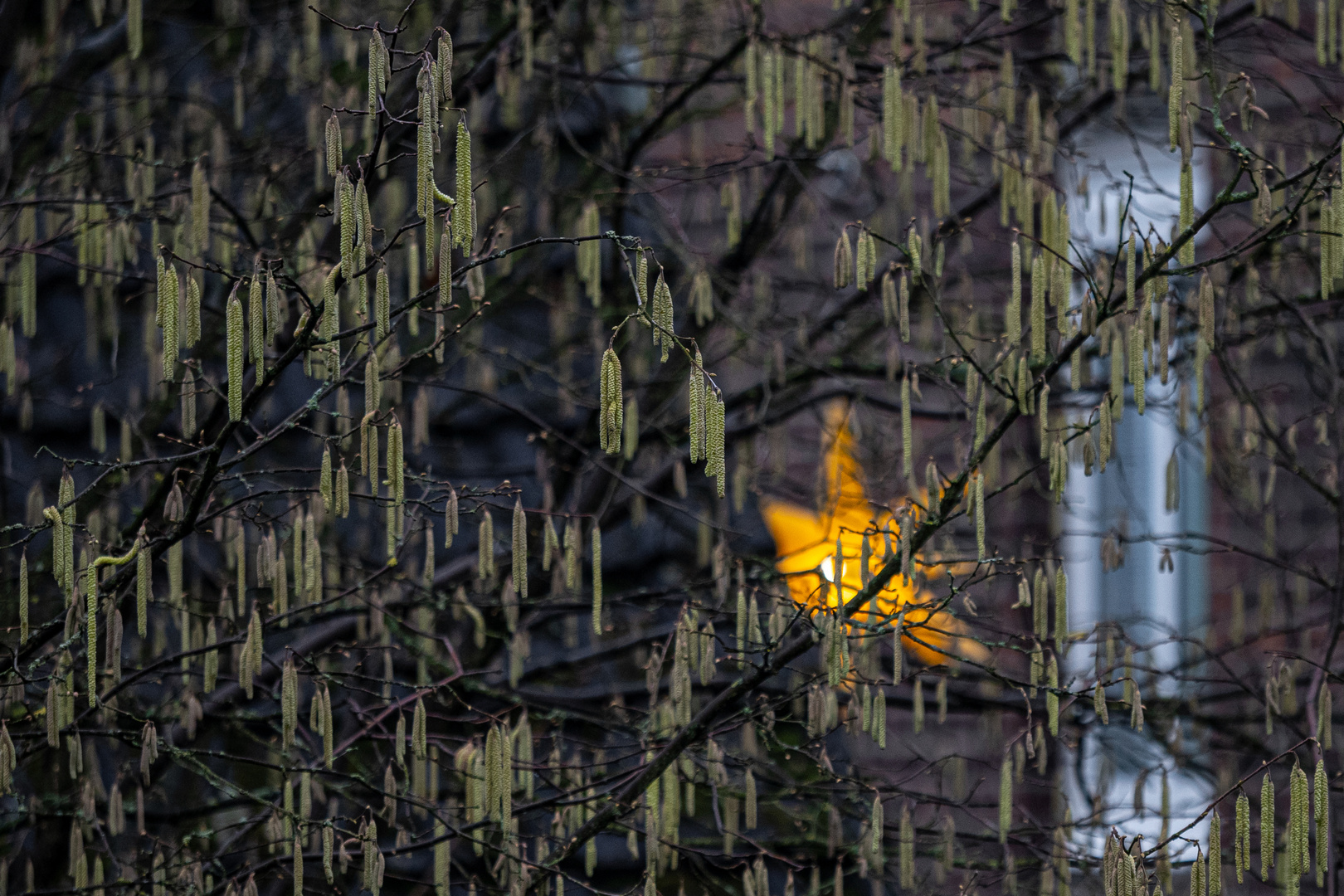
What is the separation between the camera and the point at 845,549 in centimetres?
620

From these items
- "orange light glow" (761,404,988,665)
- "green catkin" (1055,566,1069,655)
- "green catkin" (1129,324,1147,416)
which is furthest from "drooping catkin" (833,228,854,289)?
"green catkin" (1055,566,1069,655)

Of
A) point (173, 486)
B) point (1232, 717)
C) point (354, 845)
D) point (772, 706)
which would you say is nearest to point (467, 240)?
point (173, 486)

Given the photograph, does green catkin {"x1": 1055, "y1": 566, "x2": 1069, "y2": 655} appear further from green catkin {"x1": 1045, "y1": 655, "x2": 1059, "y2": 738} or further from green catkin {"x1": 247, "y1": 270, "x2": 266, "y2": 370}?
green catkin {"x1": 247, "y1": 270, "x2": 266, "y2": 370}

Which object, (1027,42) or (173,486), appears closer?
(173,486)

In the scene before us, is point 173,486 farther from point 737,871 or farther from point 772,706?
point 737,871

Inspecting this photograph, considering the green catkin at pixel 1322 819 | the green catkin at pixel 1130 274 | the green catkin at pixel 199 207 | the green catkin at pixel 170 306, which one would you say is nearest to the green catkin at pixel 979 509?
the green catkin at pixel 1130 274

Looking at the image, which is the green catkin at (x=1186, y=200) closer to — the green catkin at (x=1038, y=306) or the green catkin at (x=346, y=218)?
the green catkin at (x=1038, y=306)

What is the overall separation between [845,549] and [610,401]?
3.47 meters

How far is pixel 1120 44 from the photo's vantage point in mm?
→ 4625

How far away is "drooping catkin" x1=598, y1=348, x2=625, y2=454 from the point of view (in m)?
2.86

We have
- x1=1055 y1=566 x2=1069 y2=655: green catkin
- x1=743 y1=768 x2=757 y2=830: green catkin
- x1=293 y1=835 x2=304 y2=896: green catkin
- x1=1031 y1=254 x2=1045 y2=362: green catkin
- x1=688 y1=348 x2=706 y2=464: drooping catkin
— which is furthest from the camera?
x1=743 y1=768 x2=757 y2=830: green catkin

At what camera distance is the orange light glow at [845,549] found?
13.4 feet

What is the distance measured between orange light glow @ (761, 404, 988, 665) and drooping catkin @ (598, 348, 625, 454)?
1.03 m

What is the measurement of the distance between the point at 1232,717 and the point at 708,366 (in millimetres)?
2551
